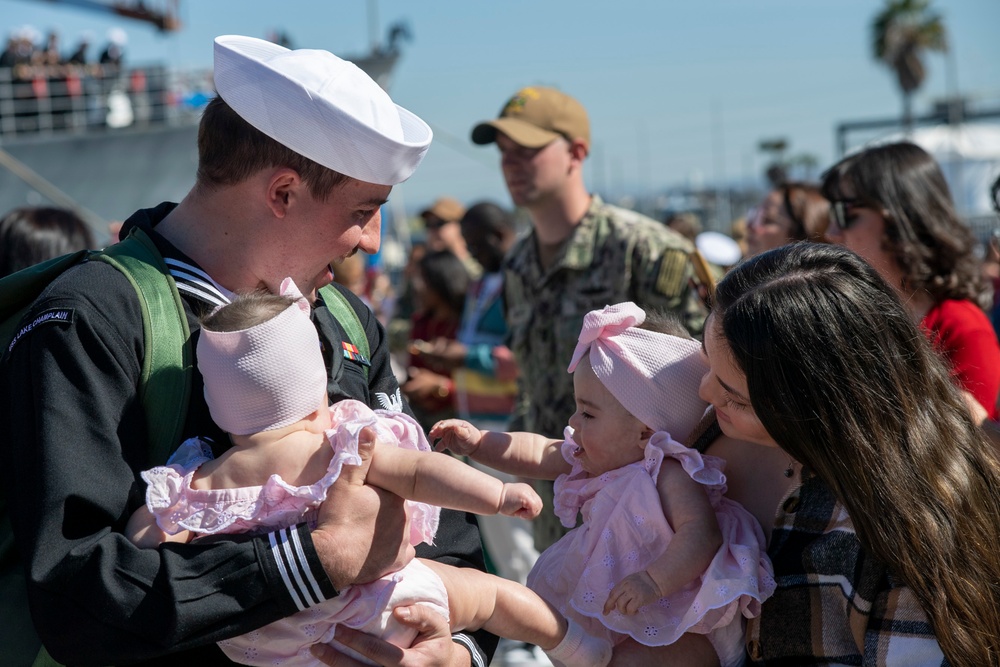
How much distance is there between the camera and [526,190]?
500cm

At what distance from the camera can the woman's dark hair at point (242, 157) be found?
7.18ft

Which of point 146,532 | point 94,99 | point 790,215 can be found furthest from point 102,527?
point 94,99

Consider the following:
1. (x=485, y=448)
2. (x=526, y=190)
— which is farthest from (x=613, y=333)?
(x=526, y=190)

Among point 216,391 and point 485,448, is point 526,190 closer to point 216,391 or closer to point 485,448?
point 485,448

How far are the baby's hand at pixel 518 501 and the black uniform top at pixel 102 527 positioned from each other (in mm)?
374

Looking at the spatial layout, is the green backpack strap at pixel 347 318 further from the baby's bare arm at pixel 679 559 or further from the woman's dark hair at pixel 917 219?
the woman's dark hair at pixel 917 219

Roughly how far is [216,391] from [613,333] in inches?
38.9

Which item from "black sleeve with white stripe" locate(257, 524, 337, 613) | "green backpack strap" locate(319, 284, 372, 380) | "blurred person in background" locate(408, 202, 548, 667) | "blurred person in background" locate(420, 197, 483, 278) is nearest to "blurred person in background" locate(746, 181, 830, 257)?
"blurred person in background" locate(408, 202, 548, 667)

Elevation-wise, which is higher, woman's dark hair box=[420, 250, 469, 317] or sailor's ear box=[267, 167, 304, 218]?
sailor's ear box=[267, 167, 304, 218]

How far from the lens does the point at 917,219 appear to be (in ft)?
13.1

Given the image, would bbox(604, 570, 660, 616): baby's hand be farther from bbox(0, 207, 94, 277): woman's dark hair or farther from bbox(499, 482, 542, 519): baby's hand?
bbox(0, 207, 94, 277): woman's dark hair

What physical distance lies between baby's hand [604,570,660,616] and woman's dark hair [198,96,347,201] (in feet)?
3.54

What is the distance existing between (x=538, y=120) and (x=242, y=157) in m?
3.03

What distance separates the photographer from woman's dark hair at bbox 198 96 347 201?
219cm
